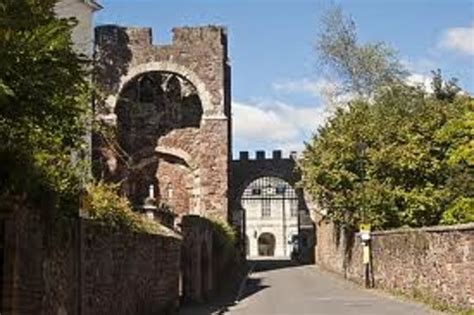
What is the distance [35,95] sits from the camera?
9188 millimetres

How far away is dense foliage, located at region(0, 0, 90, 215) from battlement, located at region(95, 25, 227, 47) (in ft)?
131

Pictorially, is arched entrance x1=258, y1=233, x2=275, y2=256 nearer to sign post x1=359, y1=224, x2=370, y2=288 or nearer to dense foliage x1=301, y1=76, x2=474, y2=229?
dense foliage x1=301, y1=76, x2=474, y2=229

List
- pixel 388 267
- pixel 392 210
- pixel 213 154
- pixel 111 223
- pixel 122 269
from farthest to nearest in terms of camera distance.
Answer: pixel 213 154 → pixel 392 210 → pixel 388 267 → pixel 122 269 → pixel 111 223

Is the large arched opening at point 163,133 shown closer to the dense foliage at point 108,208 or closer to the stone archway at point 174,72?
the stone archway at point 174,72

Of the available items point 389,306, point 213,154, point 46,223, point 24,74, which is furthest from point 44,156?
point 213,154

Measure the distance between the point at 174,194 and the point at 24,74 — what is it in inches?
1704

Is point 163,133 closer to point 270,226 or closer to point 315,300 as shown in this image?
point 315,300

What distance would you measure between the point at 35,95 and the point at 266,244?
348 feet

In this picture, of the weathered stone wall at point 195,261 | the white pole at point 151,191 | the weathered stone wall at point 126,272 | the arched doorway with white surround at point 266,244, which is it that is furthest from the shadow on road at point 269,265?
the arched doorway with white surround at point 266,244

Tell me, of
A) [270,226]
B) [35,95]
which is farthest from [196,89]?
[270,226]

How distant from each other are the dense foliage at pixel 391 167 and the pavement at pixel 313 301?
3.33 metres

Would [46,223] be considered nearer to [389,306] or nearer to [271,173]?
[389,306]

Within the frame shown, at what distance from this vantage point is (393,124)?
39.3 metres

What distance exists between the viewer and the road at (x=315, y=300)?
2444cm
